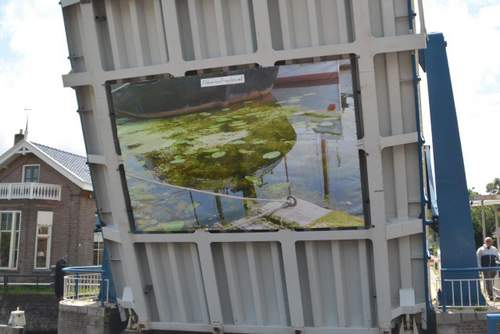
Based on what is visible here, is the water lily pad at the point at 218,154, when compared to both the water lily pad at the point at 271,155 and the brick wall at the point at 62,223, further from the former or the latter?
the brick wall at the point at 62,223

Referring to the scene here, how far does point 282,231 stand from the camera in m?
7.73

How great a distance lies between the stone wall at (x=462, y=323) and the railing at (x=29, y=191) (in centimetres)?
1793

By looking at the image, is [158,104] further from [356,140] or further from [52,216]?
[52,216]

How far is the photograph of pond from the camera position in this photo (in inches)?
283

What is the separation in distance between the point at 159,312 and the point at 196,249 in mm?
1303

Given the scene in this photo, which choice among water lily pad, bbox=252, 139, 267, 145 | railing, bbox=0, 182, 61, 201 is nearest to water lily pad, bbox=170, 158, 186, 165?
water lily pad, bbox=252, 139, 267, 145

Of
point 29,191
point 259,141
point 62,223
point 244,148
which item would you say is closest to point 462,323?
point 259,141

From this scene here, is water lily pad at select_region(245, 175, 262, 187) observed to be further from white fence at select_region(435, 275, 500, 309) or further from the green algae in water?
white fence at select_region(435, 275, 500, 309)

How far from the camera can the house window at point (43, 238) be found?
21.8m

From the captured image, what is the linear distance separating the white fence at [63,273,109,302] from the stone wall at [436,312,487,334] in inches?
239

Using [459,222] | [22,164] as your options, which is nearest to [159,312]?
[459,222]

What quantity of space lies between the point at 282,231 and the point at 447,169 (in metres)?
2.54

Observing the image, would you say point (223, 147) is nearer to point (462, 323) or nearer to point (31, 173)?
point (462, 323)

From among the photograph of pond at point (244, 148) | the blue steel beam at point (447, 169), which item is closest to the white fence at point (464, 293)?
the blue steel beam at point (447, 169)
